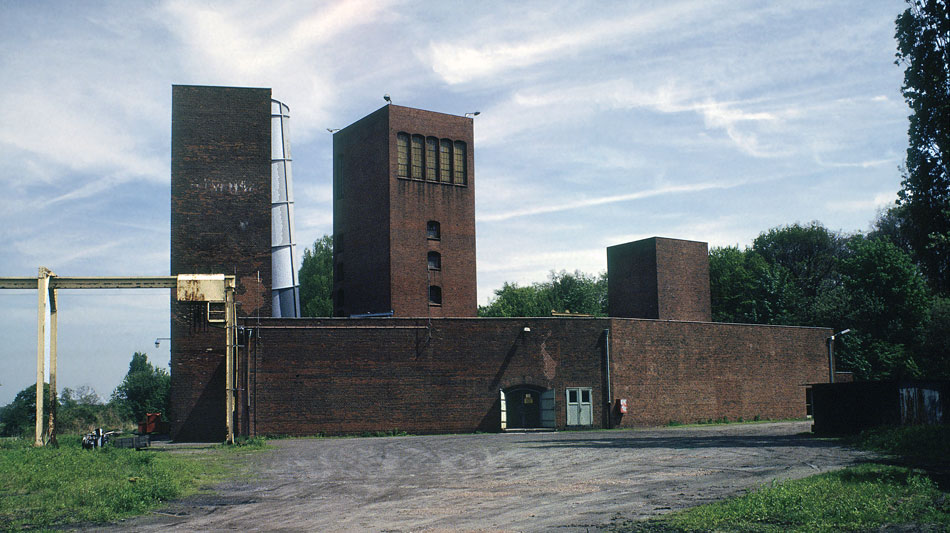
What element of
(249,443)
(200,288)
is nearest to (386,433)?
(249,443)

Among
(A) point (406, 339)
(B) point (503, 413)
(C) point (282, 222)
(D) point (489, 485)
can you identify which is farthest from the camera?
(C) point (282, 222)

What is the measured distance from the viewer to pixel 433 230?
44094 millimetres

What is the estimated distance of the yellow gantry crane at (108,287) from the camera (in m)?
25.7

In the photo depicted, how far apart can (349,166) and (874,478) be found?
119ft

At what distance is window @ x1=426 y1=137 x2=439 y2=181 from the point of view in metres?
44.1

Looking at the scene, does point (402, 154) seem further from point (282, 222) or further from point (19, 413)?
point (19, 413)

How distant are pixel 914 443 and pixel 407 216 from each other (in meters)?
27.8

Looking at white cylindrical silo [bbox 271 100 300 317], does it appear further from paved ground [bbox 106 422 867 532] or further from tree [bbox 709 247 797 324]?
tree [bbox 709 247 797 324]

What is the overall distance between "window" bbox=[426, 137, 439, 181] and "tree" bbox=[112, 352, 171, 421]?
34.2 metres

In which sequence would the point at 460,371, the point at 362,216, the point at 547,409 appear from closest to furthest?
the point at 460,371, the point at 547,409, the point at 362,216

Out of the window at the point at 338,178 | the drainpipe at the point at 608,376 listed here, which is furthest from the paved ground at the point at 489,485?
the window at the point at 338,178

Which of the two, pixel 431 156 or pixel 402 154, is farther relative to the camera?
pixel 431 156

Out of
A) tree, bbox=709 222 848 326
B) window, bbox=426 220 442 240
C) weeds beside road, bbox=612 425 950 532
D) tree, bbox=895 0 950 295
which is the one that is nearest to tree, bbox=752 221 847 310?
tree, bbox=709 222 848 326

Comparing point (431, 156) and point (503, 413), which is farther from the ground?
point (431, 156)
